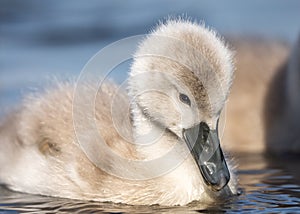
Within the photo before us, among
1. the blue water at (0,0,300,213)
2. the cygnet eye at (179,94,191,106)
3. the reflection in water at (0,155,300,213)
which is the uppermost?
the blue water at (0,0,300,213)

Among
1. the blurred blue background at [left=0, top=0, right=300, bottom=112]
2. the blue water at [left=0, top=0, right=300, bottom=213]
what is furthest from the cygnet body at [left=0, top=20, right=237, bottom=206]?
the blurred blue background at [left=0, top=0, right=300, bottom=112]

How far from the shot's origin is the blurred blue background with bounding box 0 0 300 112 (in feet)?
40.2

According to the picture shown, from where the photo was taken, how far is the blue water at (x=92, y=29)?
989cm

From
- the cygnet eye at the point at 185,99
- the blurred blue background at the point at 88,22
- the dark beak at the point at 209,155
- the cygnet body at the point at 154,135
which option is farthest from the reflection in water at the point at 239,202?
the blurred blue background at the point at 88,22

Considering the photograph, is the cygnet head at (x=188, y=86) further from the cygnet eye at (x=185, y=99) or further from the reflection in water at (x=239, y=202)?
the reflection in water at (x=239, y=202)

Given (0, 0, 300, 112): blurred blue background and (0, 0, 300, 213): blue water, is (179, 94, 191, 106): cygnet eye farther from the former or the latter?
(0, 0, 300, 112): blurred blue background

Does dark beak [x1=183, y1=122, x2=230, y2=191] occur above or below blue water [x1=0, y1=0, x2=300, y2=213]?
below

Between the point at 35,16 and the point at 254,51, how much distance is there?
15.4ft

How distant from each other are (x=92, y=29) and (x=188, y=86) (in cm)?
706

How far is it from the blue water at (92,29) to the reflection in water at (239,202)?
8 centimetres

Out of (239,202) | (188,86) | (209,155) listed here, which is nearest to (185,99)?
(188,86)

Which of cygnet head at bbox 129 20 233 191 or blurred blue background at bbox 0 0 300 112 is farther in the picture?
blurred blue background at bbox 0 0 300 112

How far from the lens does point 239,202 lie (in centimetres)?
713

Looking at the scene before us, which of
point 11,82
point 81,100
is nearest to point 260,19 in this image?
point 11,82
